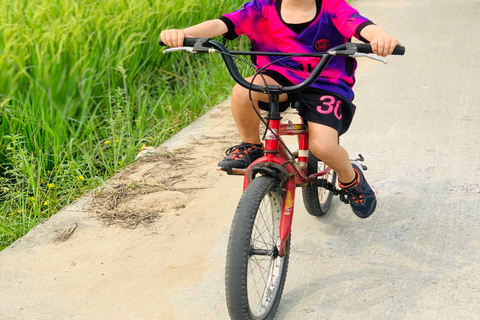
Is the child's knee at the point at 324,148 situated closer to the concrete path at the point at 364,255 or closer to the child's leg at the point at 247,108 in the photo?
the child's leg at the point at 247,108

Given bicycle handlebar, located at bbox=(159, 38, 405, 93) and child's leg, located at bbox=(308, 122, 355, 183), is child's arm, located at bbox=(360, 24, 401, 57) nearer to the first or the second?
bicycle handlebar, located at bbox=(159, 38, 405, 93)

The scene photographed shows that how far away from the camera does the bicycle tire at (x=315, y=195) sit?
10.4 ft

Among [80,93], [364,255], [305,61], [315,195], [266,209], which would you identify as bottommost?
[364,255]

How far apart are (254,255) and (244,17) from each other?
1.11 meters

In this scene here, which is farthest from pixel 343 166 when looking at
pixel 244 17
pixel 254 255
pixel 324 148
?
pixel 244 17

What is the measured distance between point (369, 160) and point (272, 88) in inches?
80.5

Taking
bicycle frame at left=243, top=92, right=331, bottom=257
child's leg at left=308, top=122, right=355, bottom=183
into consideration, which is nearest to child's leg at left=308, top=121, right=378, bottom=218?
child's leg at left=308, top=122, right=355, bottom=183

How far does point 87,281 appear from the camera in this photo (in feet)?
9.82

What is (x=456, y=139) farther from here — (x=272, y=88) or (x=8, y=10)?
(x=8, y=10)

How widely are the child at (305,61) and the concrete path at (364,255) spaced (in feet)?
1.82

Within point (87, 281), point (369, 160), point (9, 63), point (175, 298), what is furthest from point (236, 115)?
point (9, 63)

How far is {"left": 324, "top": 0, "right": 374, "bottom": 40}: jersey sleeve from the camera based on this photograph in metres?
2.69

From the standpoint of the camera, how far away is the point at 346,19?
2.74 m

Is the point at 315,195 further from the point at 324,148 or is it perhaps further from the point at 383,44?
the point at 383,44
